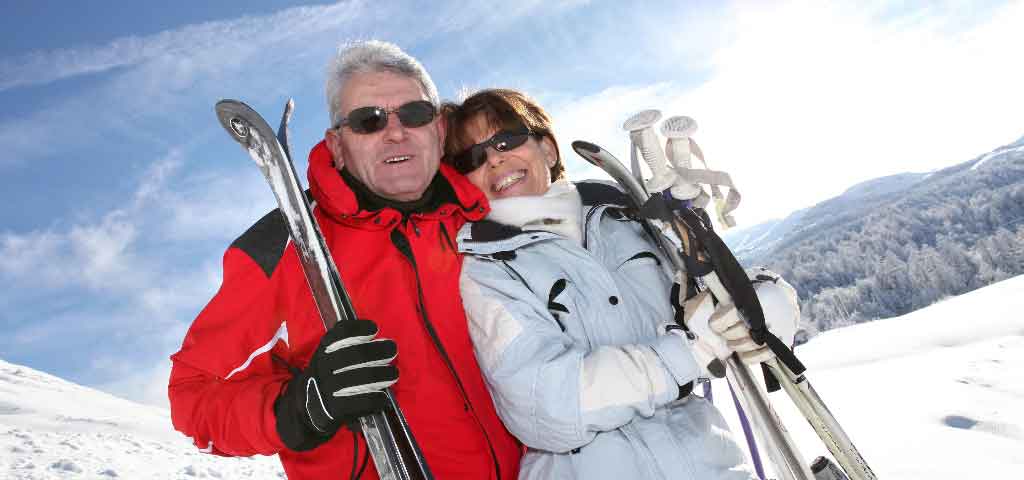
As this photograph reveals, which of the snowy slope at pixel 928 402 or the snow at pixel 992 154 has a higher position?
the snow at pixel 992 154

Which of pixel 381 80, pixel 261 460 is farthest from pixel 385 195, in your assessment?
pixel 261 460

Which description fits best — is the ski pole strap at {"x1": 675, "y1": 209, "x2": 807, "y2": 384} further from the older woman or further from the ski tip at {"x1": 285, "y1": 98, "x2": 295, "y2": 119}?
the ski tip at {"x1": 285, "y1": 98, "x2": 295, "y2": 119}

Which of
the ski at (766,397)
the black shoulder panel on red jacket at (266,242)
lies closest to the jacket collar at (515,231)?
the ski at (766,397)

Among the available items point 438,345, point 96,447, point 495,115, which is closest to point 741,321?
point 438,345

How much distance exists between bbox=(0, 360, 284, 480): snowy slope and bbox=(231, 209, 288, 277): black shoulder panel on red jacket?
10.1m

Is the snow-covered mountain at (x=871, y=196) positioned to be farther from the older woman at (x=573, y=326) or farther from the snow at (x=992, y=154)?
the older woman at (x=573, y=326)

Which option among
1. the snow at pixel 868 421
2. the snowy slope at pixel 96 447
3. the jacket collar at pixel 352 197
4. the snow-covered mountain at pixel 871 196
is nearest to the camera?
the jacket collar at pixel 352 197

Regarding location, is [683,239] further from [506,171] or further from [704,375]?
[506,171]

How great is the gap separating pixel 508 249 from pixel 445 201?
1.67 feet

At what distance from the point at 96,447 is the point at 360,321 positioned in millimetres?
13184

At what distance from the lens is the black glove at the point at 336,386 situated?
192 centimetres

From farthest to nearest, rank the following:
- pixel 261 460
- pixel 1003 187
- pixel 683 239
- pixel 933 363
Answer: pixel 1003 187 < pixel 933 363 < pixel 261 460 < pixel 683 239

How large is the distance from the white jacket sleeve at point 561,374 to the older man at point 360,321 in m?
0.32

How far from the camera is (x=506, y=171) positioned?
2637mm
